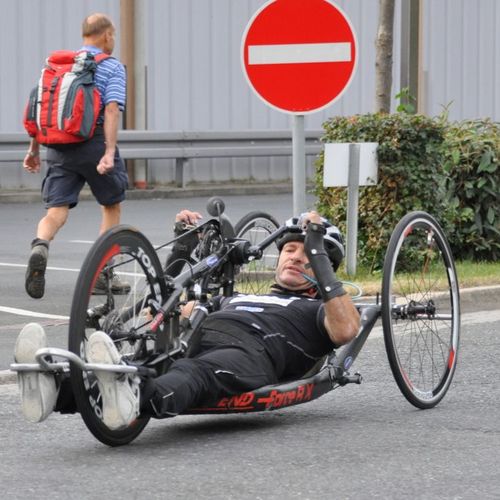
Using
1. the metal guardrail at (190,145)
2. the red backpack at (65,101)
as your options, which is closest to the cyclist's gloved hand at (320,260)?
the red backpack at (65,101)

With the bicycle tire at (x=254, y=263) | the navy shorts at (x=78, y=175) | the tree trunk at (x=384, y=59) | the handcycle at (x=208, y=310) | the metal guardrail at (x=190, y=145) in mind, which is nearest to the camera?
the handcycle at (x=208, y=310)

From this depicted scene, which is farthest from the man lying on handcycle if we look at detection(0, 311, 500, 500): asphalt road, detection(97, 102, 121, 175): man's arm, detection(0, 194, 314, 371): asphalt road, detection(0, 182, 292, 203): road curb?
detection(0, 182, 292, 203): road curb

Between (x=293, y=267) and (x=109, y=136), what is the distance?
→ 11.7 ft

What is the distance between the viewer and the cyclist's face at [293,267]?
6340 mm

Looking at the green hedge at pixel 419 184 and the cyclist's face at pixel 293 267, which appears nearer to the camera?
the cyclist's face at pixel 293 267

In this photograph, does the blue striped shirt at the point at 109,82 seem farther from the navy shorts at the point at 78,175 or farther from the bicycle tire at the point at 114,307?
the bicycle tire at the point at 114,307

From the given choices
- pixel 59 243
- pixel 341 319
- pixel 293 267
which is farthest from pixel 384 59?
pixel 341 319

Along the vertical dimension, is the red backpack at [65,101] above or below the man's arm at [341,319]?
above

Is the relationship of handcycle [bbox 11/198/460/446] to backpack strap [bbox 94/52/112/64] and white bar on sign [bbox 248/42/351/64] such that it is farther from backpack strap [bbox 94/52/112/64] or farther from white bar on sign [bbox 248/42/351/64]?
backpack strap [bbox 94/52/112/64]

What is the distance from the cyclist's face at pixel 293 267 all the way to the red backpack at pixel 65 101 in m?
3.48

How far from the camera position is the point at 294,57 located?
9242 mm

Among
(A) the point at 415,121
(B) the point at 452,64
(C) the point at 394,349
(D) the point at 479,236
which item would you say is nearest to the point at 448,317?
(C) the point at 394,349

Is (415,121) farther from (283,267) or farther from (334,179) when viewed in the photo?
(283,267)

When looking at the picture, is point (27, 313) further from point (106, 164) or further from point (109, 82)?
point (109, 82)
